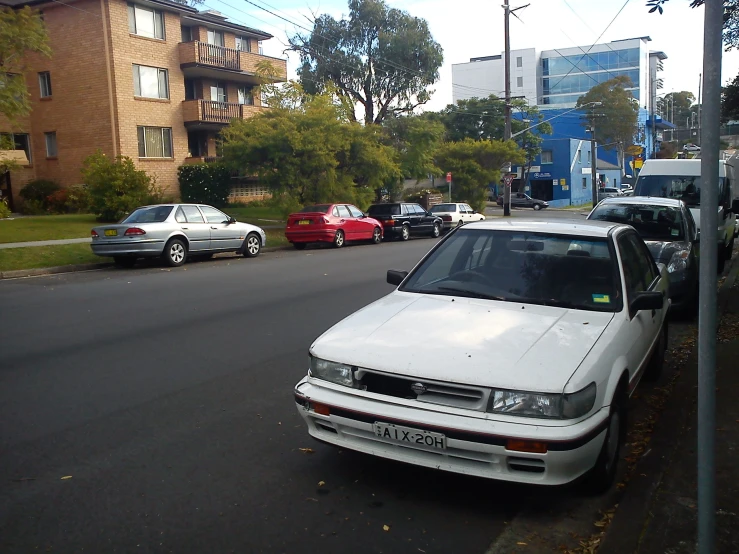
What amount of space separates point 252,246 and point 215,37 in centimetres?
2307

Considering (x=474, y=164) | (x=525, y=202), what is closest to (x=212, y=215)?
(x=474, y=164)

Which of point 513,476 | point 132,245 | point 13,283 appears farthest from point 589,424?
point 132,245

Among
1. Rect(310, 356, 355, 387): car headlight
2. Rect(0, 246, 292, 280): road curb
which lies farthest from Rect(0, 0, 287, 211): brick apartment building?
Rect(310, 356, 355, 387): car headlight

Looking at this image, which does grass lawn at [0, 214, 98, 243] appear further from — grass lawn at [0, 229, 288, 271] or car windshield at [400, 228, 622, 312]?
car windshield at [400, 228, 622, 312]

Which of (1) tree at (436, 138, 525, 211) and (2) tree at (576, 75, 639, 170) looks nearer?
(1) tree at (436, 138, 525, 211)

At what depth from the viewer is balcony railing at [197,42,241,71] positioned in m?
36.5

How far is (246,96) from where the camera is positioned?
1639 inches

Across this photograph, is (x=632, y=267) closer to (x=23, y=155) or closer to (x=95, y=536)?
(x=95, y=536)

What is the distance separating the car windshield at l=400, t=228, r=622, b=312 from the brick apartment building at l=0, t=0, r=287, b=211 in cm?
2810

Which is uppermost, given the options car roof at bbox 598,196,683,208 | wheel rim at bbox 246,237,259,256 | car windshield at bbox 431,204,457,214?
car roof at bbox 598,196,683,208

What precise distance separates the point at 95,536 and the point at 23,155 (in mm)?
34203

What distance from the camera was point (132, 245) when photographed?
17047mm

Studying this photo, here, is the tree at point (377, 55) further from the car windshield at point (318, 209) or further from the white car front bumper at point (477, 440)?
the white car front bumper at point (477, 440)

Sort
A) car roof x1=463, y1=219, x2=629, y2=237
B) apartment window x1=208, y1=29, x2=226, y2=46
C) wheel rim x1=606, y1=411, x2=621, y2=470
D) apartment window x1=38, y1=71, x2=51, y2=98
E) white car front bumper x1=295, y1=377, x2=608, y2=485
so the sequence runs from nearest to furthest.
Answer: white car front bumper x1=295, y1=377, x2=608, y2=485, wheel rim x1=606, y1=411, x2=621, y2=470, car roof x1=463, y1=219, x2=629, y2=237, apartment window x1=38, y1=71, x2=51, y2=98, apartment window x1=208, y1=29, x2=226, y2=46
